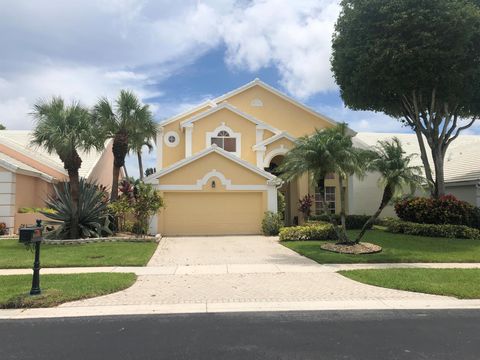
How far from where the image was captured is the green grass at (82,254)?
12.0m

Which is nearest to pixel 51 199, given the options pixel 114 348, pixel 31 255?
pixel 31 255

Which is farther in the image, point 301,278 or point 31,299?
point 301,278

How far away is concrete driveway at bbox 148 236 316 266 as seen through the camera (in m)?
12.7

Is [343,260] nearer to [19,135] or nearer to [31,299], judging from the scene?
[31,299]

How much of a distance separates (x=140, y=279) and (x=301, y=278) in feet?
12.6

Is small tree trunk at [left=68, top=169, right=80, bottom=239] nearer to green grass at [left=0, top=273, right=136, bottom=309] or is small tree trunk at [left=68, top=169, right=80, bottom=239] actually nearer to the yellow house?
the yellow house

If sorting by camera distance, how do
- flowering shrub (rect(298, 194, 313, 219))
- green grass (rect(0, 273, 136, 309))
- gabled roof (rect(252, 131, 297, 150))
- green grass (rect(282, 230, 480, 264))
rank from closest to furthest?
green grass (rect(0, 273, 136, 309)) → green grass (rect(282, 230, 480, 264)) → flowering shrub (rect(298, 194, 313, 219)) → gabled roof (rect(252, 131, 297, 150))

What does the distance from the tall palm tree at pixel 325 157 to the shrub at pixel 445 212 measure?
21.5 feet

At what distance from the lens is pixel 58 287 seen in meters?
8.66

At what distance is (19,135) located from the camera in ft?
92.6

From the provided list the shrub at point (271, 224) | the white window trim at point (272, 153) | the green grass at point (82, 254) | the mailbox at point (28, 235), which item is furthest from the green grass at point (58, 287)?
the white window trim at point (272, 153)

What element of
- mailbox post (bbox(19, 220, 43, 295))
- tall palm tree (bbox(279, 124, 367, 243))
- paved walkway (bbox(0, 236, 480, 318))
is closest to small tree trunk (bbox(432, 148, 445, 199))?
tall palm tree (bbox(279, 124, 367, 243))

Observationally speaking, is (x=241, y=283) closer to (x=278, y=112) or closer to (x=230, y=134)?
(x=230, y=134)

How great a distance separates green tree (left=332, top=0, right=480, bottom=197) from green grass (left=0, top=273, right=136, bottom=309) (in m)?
13.7
